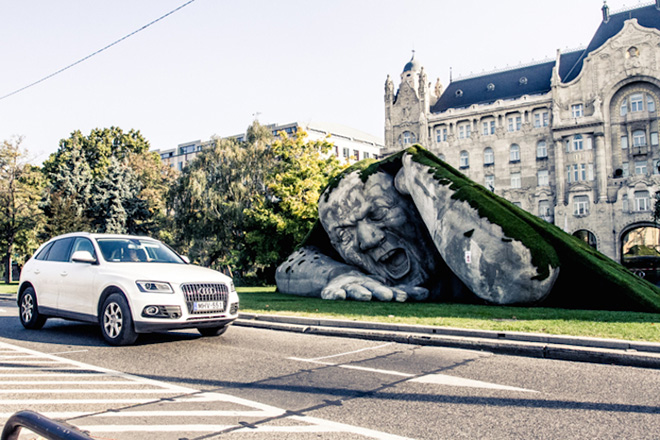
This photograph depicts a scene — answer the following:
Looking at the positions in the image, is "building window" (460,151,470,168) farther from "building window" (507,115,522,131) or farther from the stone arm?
the stone arm

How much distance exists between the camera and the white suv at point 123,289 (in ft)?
25.4

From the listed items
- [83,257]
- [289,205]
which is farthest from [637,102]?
[83,257]

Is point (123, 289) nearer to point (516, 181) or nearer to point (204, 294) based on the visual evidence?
point (204, 294)

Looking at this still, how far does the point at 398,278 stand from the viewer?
17.5m

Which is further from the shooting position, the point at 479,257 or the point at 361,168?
the point at 361,168

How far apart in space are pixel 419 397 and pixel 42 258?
27.6 feet

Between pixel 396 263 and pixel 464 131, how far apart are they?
46716mm

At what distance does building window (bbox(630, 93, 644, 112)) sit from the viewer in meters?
50.3

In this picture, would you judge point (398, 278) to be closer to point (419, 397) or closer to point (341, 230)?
point (341, 230)

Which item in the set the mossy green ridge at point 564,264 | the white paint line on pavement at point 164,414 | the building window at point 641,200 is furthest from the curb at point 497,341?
the building window at point 641,200

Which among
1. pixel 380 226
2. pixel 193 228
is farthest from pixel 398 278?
pixel 193 228

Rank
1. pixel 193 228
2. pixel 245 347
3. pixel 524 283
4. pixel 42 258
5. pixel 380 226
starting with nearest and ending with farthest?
pixel 245 347, pixel 42 258, pixel 524 283, pixel 380 226, pixel 193 228

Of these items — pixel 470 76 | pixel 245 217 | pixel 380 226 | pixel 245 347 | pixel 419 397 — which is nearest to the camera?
pixel 419 397

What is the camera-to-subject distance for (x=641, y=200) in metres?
47.8
